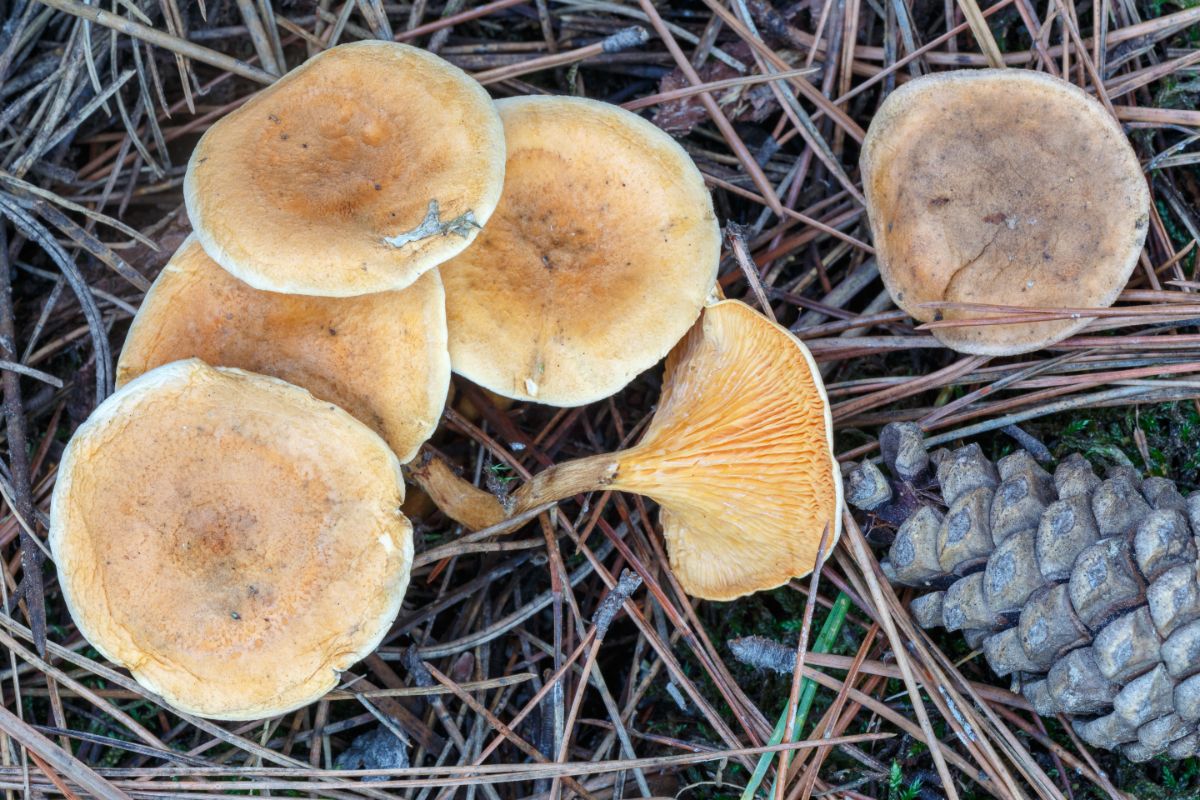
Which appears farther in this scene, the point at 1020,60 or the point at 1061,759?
the point at 1020,60

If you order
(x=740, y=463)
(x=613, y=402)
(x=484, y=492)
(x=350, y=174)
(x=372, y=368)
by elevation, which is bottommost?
(x=484, y=492)

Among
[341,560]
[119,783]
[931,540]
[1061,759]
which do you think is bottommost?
[1061,759]

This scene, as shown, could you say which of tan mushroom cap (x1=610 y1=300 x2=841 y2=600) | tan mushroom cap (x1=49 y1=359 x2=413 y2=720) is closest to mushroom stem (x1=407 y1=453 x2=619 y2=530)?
tan mushroom cap (x1=610 y1=300 x2=841 y2=600)

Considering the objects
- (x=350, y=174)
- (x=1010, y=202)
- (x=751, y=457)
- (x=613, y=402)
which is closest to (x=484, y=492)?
(x=613, y=402)

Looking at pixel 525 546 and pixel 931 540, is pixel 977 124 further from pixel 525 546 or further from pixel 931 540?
pixel 525 546

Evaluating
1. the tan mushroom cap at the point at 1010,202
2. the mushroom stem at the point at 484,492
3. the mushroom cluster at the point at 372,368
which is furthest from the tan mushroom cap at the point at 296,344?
the tan mushroom cap at the point at 1010,202

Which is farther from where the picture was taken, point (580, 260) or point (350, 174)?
point (580, 260)

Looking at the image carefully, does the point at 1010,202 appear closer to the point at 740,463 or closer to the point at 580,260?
the point at 740,463

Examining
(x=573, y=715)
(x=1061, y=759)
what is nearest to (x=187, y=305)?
(x=573, y=715)
